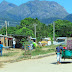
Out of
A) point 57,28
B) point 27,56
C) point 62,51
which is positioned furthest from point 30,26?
point 62,51

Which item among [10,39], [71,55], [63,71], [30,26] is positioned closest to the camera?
[63,71]

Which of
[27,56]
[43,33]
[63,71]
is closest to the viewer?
[63,71]

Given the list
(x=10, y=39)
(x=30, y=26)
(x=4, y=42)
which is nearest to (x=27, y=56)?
(x=4, y=42)

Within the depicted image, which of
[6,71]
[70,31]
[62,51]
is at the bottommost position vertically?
[6,71]

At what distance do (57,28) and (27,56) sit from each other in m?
82.3

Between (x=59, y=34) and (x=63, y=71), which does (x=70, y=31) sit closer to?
(x=59, y=34)

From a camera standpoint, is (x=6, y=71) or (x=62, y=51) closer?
(x=6, y=71)

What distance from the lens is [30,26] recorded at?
9669cm

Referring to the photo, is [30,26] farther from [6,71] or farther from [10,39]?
[6,71]

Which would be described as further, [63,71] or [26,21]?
[26,21]

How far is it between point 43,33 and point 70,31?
1683 centimetres

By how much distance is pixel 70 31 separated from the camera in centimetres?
10056

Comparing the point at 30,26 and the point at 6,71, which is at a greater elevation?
the point at 30,26

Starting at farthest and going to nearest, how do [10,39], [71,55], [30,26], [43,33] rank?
[30,26]
[43,33]
[10,39]
[71,55]
